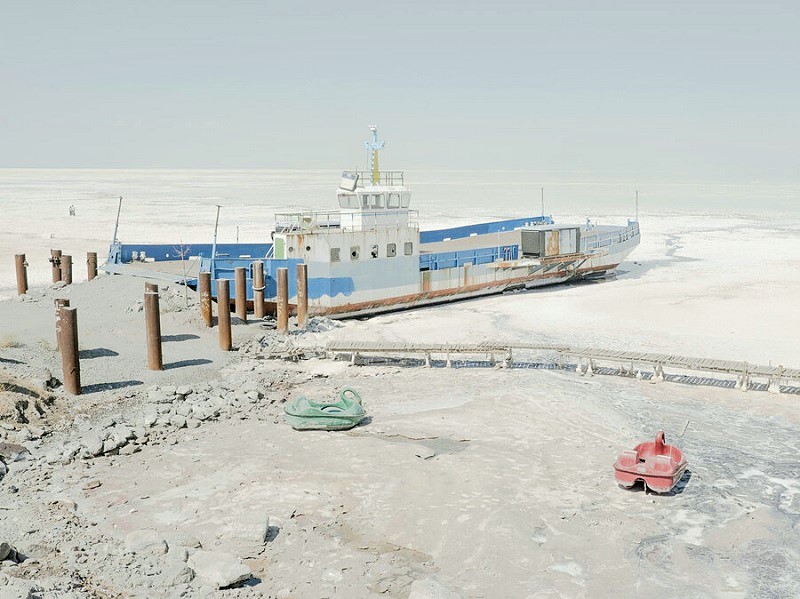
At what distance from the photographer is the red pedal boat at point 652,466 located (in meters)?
13.1

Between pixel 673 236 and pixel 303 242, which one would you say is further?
pixel 673 236

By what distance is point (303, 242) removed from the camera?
91.7 ft

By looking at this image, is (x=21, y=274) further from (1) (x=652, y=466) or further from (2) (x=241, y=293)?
Result: (1) (x=652, y=466)

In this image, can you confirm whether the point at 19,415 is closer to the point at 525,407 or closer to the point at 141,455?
the point at 141,455

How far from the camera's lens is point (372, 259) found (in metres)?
29.2

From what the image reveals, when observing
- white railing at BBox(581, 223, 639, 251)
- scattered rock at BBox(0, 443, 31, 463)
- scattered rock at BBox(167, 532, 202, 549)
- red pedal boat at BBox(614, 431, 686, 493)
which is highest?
white railing at BBox(581, 223, 639, 251)

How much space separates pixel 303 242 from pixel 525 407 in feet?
41.8

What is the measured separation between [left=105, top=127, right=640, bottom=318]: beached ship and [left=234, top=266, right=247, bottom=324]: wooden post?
4.80ft

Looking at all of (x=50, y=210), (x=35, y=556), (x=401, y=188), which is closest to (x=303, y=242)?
(x=401, y=188)

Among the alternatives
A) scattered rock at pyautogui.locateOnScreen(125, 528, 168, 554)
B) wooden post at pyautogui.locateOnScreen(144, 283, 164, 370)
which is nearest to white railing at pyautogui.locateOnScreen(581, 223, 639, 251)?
wooden post at pyautogui.locateOnScreen(144, 283, 164, 370)

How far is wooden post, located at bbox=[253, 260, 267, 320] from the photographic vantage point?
87.5ft

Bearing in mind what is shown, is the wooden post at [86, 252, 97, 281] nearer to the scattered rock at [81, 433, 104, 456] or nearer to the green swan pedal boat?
the scattered rock at [81, 433, 104, 456]

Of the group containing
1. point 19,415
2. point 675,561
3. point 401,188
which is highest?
point 401,188

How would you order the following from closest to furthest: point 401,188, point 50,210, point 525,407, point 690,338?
point 525,407 < point 690,338 < point 401,188 < point 50,210
